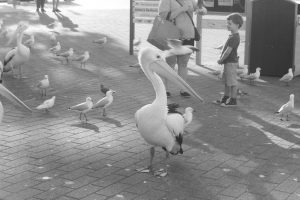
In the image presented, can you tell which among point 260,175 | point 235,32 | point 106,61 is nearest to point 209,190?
point 260,175

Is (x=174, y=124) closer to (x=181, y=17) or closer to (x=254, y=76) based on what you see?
(x=181, y=17)

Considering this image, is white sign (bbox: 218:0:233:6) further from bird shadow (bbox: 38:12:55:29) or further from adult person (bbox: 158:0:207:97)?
bird shadow (bbox: 38:12:55:29)

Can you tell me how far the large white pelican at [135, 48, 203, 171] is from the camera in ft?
20.0

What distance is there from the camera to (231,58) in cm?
935

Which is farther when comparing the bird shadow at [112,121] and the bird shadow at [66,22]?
the bird shadow at [66,22]

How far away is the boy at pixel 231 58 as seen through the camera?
30.2 feet

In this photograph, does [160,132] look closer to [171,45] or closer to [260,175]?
[260,175]

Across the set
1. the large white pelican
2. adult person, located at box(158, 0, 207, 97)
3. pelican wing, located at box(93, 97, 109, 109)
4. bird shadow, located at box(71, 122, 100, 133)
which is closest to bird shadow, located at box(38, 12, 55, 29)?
adult person, located at box(158, 0, 207, 97)

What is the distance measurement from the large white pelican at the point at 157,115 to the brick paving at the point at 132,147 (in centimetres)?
36

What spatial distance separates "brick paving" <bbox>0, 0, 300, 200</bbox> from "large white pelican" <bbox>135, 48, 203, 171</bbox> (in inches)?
14.2

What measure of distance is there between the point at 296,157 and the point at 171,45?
3647 millimetres

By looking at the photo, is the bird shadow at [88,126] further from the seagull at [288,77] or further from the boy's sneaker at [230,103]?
the seagull at [288,77]

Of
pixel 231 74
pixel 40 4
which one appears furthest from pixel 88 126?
pixel 40 4

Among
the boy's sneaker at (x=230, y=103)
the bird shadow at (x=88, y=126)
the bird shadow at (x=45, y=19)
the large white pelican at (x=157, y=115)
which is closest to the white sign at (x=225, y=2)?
the boy's sneaker at (x=230, y=103)
